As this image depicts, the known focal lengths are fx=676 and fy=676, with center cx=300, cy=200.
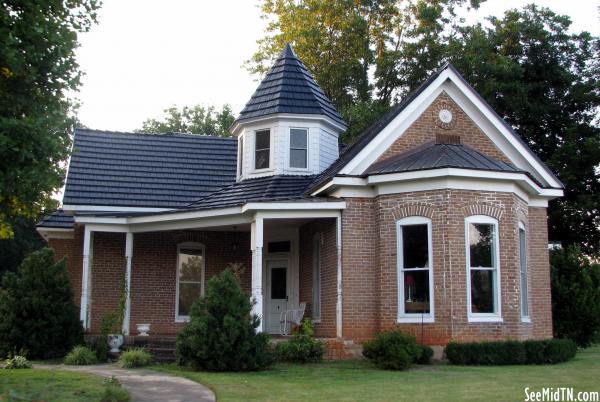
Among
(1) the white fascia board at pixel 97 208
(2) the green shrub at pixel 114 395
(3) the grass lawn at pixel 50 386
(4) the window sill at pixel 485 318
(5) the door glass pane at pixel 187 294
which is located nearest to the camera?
(2) the green shrub at pixel 114 395

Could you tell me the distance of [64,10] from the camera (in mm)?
13289

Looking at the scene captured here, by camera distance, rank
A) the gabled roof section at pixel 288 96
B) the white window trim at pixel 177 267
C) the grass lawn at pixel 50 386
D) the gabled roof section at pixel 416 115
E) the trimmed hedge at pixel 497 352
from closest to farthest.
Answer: the grass lawn at pixel 50 386 → the trimmed hedge at pixel 497 352 → the gabled roof section at pixel 416 115 → the white window trim at pixel 177 267 → the gabled roof section at pixel 288 96

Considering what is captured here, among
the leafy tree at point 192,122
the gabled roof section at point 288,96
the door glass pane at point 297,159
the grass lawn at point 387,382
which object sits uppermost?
the leafy tree at point 192,122

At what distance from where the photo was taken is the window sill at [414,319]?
15195 millimetres

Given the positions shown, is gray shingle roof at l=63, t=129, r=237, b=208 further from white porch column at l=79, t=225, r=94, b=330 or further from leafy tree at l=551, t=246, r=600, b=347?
leafy tree at l=551, t=246, r=600, b=347

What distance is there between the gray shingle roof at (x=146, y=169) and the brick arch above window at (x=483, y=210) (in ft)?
29.1

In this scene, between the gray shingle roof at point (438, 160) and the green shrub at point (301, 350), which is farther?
the gray shingle roof at point (438, 160)

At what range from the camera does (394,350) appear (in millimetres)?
13664

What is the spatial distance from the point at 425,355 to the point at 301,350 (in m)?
2.68

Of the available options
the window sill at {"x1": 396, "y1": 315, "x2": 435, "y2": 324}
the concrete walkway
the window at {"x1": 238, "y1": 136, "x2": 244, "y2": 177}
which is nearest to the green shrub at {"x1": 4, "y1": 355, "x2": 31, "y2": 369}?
the concrete walkway

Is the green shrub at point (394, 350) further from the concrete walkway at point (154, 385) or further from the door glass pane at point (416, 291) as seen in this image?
the concrete walkway at point (154, 385)

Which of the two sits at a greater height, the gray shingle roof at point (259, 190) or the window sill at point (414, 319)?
the gray shingle roof at point (259, 190)

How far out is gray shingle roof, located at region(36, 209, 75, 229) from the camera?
21.3m

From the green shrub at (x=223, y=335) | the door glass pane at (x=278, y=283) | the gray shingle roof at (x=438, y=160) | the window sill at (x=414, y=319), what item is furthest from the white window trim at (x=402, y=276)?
the door glass pane at (x=278, y=283)
